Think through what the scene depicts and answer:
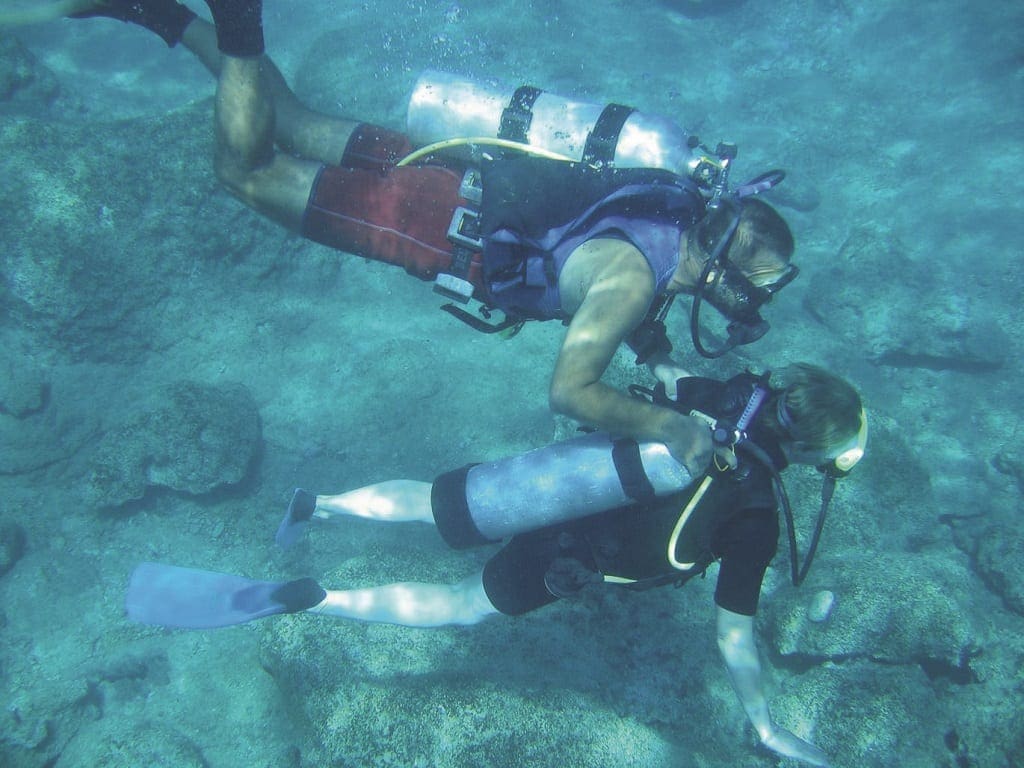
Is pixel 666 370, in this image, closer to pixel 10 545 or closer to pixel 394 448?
pixel 394 448

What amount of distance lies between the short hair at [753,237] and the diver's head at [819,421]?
65cm

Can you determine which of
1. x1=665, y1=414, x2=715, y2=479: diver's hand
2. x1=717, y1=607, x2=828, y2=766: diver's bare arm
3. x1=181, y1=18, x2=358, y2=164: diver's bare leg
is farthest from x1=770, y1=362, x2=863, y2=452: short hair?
x1=181, y1=18, x2=358, y2=164: diver's bare leg

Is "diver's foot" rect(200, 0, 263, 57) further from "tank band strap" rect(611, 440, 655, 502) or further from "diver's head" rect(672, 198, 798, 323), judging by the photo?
"tank band strap" rect(611, 440, 655, 502)

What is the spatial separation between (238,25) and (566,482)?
3392 mm

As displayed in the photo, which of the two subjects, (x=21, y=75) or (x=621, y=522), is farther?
(x=21, y=75)

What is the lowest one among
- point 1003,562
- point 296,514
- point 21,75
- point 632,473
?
point 296,514

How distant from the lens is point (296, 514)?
4496 mm

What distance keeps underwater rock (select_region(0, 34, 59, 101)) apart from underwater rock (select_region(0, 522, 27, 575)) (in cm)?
898

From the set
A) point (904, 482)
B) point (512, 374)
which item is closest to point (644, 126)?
point (512, 374)

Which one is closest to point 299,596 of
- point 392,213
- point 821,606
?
point 392,213

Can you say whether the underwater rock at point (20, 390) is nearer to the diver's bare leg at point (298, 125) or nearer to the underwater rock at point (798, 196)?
the diver's bare leg at point (298, 125)

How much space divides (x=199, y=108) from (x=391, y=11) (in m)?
9.01

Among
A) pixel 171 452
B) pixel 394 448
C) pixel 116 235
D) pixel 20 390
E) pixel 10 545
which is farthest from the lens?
pixel 116 235

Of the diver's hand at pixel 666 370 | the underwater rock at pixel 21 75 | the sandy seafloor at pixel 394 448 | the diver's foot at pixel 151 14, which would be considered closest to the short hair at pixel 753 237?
the diver's hand at pixel 666 370
